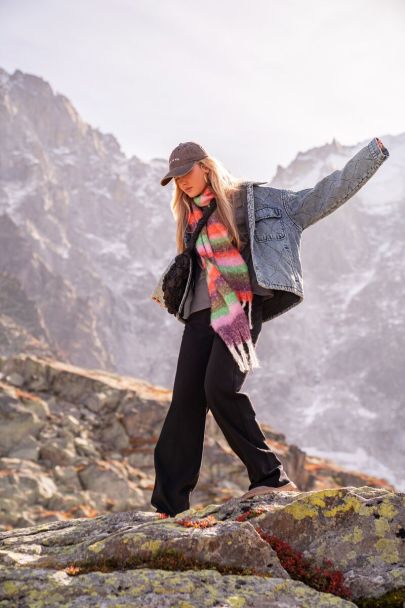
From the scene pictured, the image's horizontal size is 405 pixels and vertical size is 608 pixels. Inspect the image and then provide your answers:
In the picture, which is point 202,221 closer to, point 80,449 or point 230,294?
point 230,294

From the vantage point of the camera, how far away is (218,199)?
187 inches

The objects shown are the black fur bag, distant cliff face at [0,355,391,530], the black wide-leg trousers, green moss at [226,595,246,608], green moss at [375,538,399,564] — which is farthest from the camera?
distant cliff face at [0,355,391,530]

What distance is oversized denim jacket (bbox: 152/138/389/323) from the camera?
Result: 15.1 feet

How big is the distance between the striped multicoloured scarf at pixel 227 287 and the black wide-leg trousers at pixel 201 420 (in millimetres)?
112

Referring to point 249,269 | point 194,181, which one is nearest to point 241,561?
point 249,269

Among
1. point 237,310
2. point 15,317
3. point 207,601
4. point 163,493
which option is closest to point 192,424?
point 163,493

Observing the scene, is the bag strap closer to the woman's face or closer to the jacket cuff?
the woman's face

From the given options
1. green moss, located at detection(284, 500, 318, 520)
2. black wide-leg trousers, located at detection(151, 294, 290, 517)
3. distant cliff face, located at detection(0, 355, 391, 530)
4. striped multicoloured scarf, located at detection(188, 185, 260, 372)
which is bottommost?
distant cliff face, located at detection(0, 355, 391, 530)

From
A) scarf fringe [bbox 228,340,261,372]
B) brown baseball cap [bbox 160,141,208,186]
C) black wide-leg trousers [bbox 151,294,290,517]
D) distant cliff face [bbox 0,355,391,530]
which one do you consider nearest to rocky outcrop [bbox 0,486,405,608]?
black wide-leg trousers [bbox 151,294,290,517]

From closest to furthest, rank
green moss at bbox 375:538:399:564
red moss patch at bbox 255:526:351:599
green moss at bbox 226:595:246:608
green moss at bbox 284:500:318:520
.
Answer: green moss at bbox 226:595:246:608
red moss patch at bbox 255:526:351:599
green moss at bbox 375:538:399:564
green moss at bbox 284:500:318:520

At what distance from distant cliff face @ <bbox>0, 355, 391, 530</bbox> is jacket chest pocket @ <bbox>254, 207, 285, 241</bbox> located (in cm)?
1187

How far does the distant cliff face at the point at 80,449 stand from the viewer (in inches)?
623

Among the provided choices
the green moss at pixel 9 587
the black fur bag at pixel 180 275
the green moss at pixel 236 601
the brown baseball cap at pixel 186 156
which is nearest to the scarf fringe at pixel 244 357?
the black fur bag at pixel 180 275

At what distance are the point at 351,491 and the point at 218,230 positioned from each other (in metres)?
2.15
